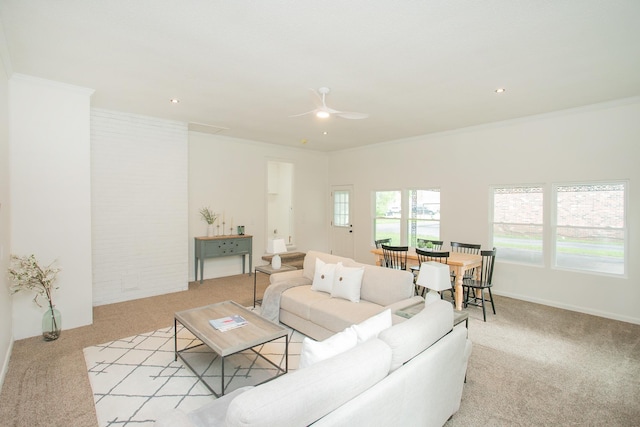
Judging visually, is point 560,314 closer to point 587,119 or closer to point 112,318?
point 587,119

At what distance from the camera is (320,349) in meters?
1.63

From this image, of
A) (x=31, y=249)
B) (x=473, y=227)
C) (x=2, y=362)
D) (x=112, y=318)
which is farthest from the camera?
(x=473, y=227)

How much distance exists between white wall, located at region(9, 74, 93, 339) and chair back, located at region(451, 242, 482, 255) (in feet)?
17.5

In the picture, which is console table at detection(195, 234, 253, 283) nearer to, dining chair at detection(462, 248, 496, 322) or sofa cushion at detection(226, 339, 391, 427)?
dining chair at detection(462, 248, 496, 322)

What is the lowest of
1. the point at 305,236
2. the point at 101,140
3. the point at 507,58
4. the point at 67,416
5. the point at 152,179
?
the point at 67,416

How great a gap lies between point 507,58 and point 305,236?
5818mm

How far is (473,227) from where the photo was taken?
5699 millimetres

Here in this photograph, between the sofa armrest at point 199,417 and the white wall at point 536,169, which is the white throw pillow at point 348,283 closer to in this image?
the sofa armrest at point 199,417

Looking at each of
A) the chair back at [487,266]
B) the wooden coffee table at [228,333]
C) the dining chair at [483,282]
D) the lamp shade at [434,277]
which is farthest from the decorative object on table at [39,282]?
the chair back at [487,266]

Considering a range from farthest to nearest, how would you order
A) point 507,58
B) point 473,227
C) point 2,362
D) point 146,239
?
point 473,227
point 146,239
point 507,58
point 2,362

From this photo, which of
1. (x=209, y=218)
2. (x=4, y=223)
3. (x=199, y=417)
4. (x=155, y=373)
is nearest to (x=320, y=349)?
(x=199, y=417)

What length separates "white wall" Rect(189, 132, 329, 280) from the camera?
623cm

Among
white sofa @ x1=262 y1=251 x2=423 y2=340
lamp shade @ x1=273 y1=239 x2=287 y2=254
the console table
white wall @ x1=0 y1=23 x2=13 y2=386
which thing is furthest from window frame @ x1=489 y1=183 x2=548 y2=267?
white wall @ x1=0 y1=23 x2=13 y2=386

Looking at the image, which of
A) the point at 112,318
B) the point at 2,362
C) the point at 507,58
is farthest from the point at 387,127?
the point at 2,362
